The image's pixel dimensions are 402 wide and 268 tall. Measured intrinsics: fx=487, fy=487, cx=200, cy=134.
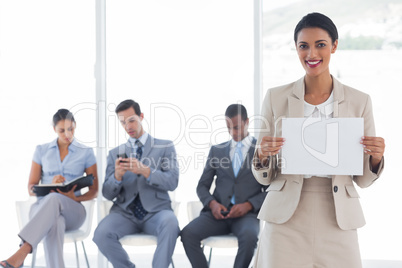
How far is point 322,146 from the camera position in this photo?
2.10m

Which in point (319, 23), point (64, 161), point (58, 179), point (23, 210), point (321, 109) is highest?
point (319, 23)

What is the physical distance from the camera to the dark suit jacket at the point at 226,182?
13.3 feet

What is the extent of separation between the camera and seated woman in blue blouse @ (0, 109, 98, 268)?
13.0ft

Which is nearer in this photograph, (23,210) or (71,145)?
(23,210)

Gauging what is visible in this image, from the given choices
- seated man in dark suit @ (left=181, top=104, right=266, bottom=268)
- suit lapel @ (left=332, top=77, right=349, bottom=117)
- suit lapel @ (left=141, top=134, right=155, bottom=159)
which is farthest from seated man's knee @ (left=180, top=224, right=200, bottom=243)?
suit lapel @ (left=332, top=77, right=349, bottom=117)

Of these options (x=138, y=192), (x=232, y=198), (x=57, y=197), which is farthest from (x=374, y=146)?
(x=57, y=197)

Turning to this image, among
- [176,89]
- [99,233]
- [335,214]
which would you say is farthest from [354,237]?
[176,89]

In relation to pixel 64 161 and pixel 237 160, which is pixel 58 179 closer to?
pixel 64 161

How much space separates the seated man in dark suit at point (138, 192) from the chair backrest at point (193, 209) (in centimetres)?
18

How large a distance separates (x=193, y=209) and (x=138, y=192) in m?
0.51

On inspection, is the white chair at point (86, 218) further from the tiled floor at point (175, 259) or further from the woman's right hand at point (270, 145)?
the woman's right hand at point (270, 145)

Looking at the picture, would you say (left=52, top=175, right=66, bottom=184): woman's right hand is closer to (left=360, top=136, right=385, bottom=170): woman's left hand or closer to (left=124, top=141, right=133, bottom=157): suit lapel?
(left=124, top=141, right=133, bottom=157): suit lapel

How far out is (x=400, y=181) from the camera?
4.55m

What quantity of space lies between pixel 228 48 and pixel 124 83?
114 centimetres
